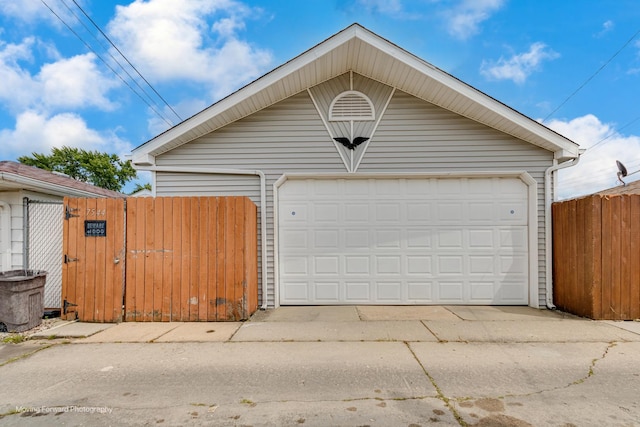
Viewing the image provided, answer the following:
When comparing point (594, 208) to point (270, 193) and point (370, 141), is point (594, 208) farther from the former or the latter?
point (270, 193)

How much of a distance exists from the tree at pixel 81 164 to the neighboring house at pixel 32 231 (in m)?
29.2

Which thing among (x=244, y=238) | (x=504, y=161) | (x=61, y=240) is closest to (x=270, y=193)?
(x=244, y=238)

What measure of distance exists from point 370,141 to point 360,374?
14.3 feet

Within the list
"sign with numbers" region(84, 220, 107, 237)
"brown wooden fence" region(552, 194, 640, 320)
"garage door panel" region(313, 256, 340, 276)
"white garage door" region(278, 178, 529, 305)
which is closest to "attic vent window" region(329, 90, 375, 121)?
"white garage door" region(278, 178, 529, 305)

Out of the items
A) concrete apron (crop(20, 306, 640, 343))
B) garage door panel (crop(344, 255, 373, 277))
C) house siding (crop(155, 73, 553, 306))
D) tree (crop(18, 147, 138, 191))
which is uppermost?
tree (crop(18, 147, 138, 191))

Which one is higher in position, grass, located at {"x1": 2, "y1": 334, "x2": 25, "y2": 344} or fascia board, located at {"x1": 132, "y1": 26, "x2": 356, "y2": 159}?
fascia board, located at {"x1": 132, "y1": 26, "x2": 356, "y2": 159}

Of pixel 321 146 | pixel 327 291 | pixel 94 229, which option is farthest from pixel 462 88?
pixel 94 229

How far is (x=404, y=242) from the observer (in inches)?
250

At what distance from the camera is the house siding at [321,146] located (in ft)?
20.6

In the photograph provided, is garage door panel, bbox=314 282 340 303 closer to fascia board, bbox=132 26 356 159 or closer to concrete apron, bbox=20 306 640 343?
concrete apron, bbox=20 306 640 343

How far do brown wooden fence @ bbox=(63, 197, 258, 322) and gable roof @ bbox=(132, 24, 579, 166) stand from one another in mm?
1478

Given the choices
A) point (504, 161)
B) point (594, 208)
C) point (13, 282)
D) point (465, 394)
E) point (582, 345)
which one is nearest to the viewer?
point (465, 394)

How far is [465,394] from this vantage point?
2.91 meters

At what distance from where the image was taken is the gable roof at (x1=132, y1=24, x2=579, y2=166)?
18.6 feet
